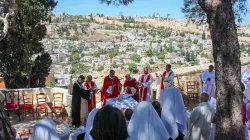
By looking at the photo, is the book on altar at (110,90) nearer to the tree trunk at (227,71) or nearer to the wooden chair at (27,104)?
the wooden chair at (27,104)

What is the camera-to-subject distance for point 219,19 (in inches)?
198

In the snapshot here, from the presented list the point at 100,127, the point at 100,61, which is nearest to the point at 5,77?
the point at 100,127

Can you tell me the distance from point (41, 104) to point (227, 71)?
24.6 ft

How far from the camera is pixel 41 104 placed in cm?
1084

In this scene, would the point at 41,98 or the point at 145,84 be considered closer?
the point at 41,98

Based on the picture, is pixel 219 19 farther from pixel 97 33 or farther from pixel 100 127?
pixel 97 33

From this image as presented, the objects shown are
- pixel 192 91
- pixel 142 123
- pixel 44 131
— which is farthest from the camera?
pixel 192 91

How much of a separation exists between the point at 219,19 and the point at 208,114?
1.69m

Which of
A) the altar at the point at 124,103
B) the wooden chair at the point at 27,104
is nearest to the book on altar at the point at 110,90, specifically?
the altar at the point at 124,103

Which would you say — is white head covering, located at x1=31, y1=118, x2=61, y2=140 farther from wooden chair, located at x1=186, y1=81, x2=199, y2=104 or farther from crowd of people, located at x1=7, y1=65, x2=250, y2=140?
wooden chair, located at x1=186, y1=81, x2=199, y2=104

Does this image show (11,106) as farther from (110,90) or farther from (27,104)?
(110,90)

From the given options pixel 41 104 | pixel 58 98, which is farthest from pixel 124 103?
pixel 58 98

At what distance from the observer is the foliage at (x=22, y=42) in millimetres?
14656

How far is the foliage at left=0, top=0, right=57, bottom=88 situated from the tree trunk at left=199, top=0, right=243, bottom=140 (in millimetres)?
11161
